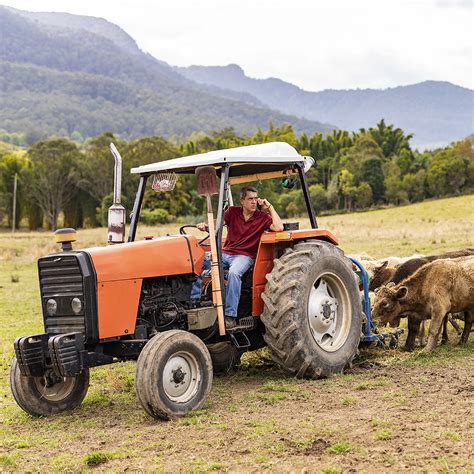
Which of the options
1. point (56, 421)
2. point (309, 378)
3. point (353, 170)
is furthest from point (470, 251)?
point (353, 170)

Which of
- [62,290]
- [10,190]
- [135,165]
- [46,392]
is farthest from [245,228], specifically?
[10,190]

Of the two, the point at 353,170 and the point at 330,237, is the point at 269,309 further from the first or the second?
the point at 353,170

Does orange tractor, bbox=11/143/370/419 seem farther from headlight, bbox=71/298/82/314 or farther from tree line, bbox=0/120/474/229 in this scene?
tree line, bbox=0/120/474/229

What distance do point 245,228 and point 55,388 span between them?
2846mm

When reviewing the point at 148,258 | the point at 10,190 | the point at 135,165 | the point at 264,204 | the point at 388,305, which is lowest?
the point at 388,305

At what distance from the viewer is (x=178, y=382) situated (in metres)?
7.04

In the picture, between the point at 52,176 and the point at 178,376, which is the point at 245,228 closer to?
the point at 178,376

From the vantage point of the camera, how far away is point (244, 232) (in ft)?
28.5

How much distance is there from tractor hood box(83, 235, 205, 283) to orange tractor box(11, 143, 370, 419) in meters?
0.01

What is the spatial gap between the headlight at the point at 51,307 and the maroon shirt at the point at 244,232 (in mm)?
2231

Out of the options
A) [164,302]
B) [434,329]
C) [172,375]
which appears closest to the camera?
[172,375]

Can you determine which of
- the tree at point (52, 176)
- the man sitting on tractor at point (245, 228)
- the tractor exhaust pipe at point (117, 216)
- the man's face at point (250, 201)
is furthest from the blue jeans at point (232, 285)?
the tree at point (52, 176)

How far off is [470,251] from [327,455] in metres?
8.08

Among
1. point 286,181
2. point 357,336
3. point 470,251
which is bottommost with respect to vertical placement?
point 357,336
